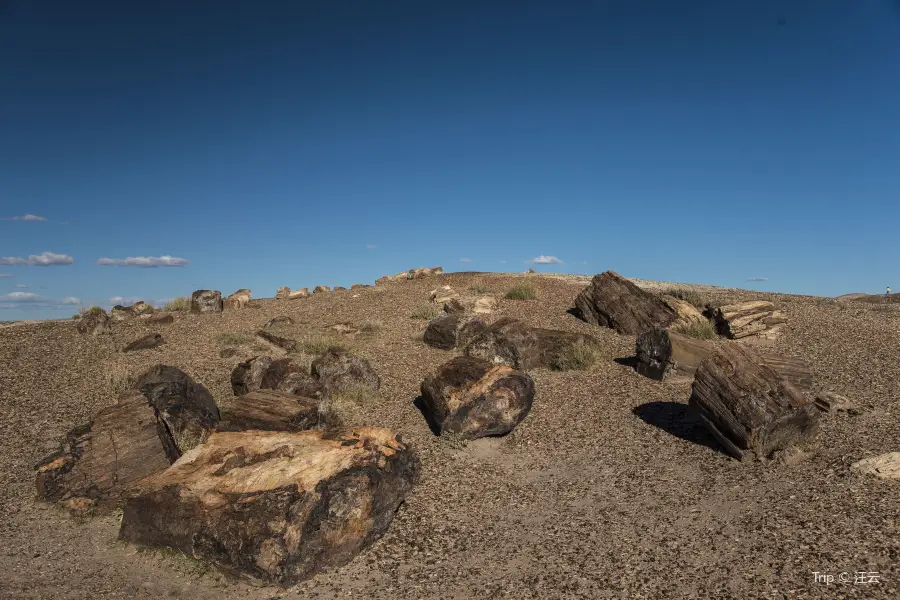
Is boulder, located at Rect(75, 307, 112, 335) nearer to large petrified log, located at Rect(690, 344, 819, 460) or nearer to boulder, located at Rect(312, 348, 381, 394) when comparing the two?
boulder, located at Rect(312, 348, 381, 394)

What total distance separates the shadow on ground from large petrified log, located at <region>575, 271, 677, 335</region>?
464 cm

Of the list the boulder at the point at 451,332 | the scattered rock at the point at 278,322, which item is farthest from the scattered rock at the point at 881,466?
the scattered rock at the point at 278,322

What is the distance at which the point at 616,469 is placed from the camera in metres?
8.66

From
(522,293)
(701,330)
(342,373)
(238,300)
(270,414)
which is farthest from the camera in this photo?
(238,300)

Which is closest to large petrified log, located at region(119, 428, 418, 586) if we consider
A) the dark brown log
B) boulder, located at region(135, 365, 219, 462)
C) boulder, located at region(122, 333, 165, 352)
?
the dark brown log

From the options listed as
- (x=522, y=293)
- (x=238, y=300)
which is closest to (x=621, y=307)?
(x=522, y=293)

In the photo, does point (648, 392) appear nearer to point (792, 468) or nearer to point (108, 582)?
point (792, 468)

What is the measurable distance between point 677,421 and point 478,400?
364 cm

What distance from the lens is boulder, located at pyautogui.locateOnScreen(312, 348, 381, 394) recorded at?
39.4ft

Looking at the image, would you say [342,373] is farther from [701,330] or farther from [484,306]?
[701,330]

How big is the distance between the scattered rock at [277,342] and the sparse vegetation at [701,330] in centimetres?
1023

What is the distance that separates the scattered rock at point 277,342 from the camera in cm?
1515

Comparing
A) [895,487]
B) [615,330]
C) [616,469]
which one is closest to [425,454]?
[616,469]

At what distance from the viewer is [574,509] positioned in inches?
299
